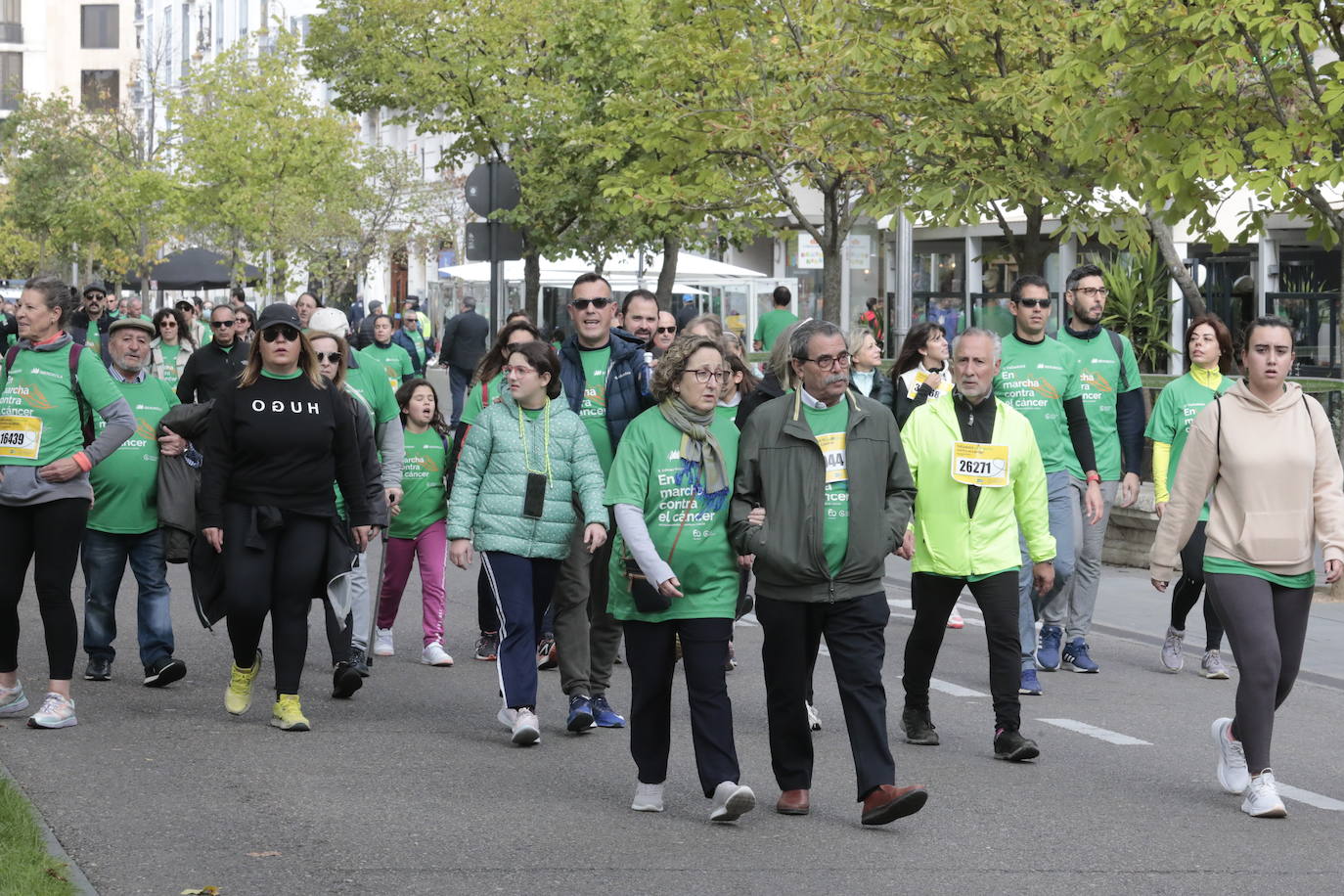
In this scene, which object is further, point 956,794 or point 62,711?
point 62,711

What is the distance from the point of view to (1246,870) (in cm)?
628

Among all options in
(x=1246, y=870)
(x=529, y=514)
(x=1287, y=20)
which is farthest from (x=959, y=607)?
(x=1246, y=870)

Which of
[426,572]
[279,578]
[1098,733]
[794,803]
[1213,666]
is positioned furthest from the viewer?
[426,572]

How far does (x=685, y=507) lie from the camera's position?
6.91 meters

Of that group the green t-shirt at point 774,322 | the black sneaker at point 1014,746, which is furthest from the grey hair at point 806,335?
the green t-shirt at point 774,322

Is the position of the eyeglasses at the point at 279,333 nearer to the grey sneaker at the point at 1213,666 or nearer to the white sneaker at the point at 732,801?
the white sneaker at the point at 732,801

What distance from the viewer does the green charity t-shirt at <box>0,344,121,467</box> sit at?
8312mm

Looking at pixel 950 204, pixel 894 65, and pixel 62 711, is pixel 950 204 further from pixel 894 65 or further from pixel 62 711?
pixel 62 711

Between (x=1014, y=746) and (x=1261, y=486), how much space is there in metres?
1.50

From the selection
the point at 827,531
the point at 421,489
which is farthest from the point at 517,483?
the point at 421,489

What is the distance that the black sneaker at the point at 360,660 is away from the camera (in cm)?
952

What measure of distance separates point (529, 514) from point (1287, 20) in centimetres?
642

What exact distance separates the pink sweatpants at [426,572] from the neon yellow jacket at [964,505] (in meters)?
3.21

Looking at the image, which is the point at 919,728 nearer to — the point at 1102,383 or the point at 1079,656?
the point at 1079,656
